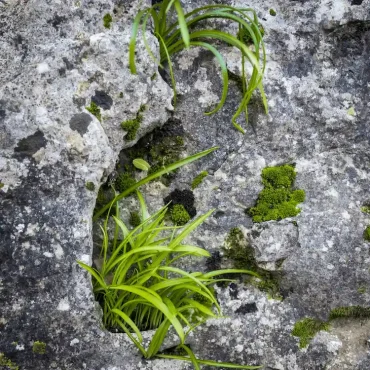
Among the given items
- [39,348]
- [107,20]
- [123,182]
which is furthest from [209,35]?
Answer: [39,348]

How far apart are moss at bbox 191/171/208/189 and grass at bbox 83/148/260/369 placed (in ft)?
0.67

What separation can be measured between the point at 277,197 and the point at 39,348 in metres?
1.58

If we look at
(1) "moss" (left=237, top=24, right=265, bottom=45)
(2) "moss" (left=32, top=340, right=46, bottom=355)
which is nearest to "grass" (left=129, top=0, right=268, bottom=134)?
(1) "moss" (left=237, top=24, right=265, bottom=45)

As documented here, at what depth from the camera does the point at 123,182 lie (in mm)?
3096

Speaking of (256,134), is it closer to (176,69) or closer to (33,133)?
(176,69)

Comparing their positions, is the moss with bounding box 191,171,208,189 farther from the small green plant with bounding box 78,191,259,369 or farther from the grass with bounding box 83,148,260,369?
the small green plant with bounding box 78,191,259,369

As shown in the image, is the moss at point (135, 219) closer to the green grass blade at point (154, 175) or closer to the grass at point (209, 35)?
the green grass blade at point (154, 175)

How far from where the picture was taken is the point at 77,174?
2777 millimetres

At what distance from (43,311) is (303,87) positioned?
2064 millimetres

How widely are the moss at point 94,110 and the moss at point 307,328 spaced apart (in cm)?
164

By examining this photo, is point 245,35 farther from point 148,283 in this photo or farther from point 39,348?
point 39,348

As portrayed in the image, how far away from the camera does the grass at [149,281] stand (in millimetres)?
2656

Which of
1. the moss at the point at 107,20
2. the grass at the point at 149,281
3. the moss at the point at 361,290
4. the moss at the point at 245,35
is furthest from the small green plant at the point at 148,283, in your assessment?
the moss at the point at 245,35

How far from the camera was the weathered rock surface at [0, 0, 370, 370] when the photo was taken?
265 cm
